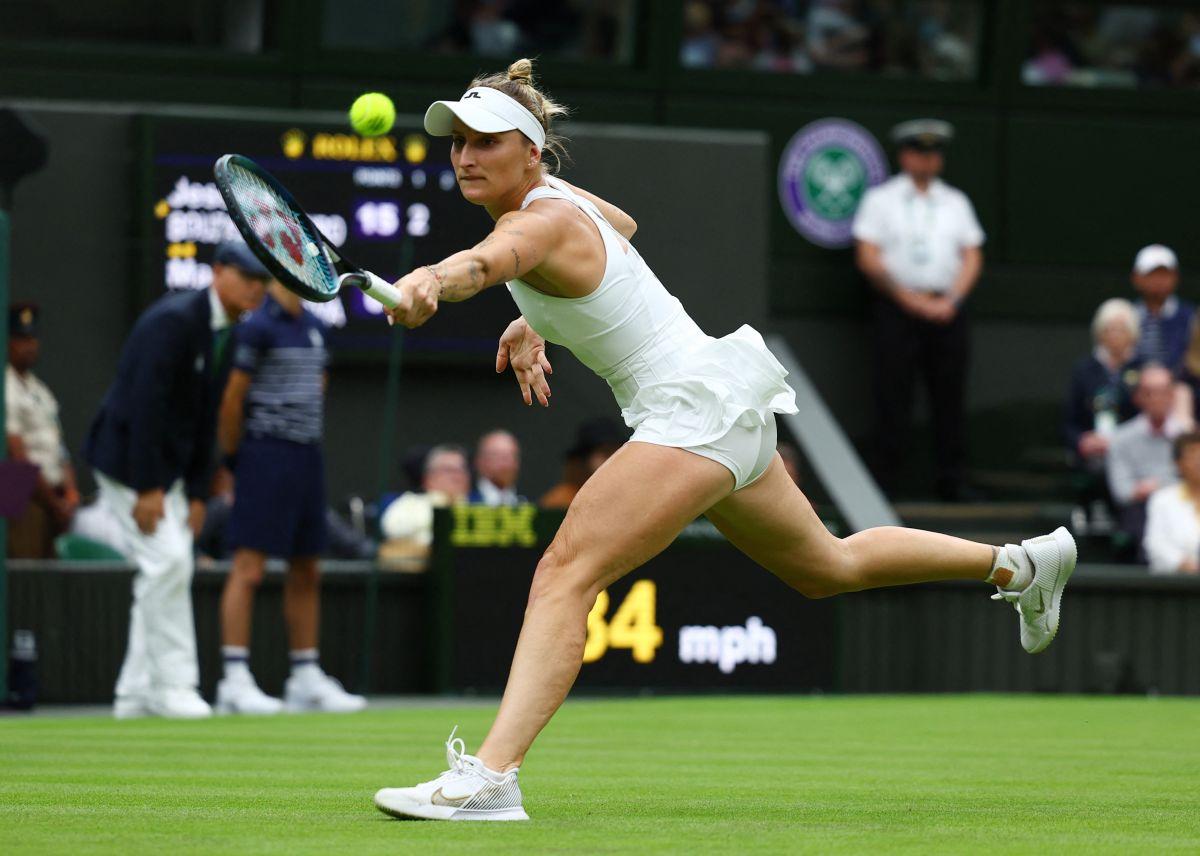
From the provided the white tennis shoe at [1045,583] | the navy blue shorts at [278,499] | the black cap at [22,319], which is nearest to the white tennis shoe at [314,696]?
the navy blue shorts at [278,499]

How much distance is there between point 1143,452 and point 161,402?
6.61m

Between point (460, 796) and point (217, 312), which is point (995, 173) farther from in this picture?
point (460, 796)

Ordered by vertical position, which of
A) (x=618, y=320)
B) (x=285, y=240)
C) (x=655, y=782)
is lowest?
(x=655, y=782)

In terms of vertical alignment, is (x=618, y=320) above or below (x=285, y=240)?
below

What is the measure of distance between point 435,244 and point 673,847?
379 inches

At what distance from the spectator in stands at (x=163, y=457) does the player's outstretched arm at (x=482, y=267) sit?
5.11 meters

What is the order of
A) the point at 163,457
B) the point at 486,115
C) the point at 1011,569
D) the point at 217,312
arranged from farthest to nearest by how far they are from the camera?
the point at 217,312, the point at 163,457, the point at 1011,569, the point at 486,115

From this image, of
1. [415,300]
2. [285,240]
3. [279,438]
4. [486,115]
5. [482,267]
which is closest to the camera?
[415,300]

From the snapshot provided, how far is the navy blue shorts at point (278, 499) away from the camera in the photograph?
426 inches

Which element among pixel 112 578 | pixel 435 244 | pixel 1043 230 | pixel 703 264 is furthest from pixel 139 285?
pixel 1043 230

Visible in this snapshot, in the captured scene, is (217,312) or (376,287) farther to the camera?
(217,312)

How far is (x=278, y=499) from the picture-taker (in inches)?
426

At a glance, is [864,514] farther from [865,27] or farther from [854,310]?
[865,27]

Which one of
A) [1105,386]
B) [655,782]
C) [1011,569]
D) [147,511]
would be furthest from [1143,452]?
[655,782]
